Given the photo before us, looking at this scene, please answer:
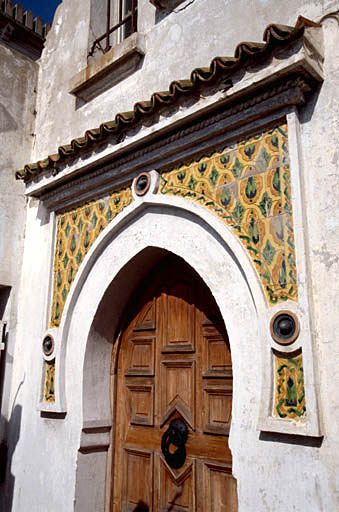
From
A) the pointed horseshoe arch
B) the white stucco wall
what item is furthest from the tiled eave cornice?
the pointed horseshoe arch

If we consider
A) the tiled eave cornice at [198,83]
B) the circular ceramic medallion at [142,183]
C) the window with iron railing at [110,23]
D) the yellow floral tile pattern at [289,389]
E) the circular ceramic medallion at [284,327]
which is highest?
the window with iron railing at [110,23]

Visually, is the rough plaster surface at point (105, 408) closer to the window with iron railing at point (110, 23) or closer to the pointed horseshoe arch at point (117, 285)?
the pointed horseshoe arch at point (117, 285)

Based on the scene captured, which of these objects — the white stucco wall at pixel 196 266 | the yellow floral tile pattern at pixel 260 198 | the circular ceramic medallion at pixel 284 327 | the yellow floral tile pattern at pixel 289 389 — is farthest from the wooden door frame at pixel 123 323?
the yellow floral tile pattern at pixel 289 389

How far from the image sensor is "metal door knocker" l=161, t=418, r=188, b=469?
3.43 metres

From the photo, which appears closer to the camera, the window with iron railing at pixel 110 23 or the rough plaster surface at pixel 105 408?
the rough plaster surface at pixel 105 408

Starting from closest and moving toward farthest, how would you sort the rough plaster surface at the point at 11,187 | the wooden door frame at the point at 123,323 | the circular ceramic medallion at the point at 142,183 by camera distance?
the circular ceramic medallion at the point at 142,183
the wooden door frame at the point at 123,323
the rough plaster surface at the point at 11,187

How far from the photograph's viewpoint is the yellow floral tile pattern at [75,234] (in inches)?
156

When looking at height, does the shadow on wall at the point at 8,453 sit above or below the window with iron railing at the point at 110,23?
below

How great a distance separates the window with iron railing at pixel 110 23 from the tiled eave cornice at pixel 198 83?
1357mm

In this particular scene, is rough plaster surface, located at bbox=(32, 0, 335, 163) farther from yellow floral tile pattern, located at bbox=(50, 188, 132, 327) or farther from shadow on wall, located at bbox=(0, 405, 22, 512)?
shadow on wall, located at bbox=(0, 405, 22, 512)

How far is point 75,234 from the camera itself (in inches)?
167

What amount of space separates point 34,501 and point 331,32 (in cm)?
393

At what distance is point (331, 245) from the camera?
2.63 meters

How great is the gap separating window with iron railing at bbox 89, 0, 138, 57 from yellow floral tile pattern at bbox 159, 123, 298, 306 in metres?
2.26
